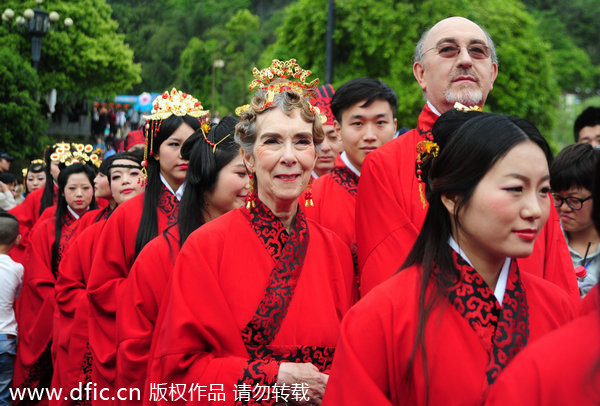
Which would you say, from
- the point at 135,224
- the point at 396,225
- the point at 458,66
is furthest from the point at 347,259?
the point at 135,224

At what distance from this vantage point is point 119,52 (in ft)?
110

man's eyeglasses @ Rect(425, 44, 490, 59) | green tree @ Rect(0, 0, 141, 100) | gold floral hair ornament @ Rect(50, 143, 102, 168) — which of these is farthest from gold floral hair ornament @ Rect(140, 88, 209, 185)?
green tree @ Rect(0, 0, 141, 100)

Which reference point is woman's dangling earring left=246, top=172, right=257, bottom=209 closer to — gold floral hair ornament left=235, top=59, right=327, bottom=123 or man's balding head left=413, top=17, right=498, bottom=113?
gold floral hair ornament left=235, top=59, right=327, bottom=123

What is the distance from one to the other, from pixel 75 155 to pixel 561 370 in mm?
6604

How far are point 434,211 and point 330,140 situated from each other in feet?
10.3

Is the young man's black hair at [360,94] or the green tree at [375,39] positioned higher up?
the green tree at [375,39]

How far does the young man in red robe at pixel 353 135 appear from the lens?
4574 mm

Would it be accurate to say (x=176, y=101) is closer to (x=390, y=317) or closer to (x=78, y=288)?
(x=78, y=288)

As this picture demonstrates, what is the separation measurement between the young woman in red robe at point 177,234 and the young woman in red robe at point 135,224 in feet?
1.16

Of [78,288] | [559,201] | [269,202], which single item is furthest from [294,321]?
[78,288]

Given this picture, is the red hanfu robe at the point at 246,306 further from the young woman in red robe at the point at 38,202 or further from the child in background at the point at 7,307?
the young woman in red robe at the point at 38,202

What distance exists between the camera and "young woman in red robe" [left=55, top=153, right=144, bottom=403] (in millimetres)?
5109

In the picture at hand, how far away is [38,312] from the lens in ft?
21.4

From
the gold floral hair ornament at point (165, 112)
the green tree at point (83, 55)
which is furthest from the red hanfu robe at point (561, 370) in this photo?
the green tree at point (83, 55)
